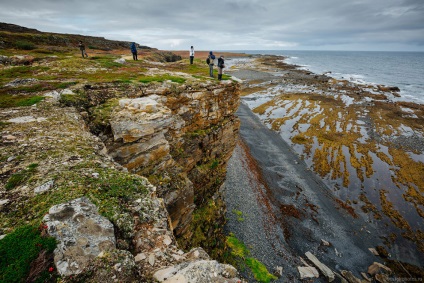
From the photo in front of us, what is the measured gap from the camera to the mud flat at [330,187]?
877 inches

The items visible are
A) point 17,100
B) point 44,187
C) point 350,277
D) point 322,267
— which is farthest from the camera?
point 322,267

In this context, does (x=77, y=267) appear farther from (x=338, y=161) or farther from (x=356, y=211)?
(x=338, y=161)

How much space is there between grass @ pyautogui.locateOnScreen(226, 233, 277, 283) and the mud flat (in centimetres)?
87

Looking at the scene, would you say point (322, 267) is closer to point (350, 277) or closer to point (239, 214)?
point (350, 277)

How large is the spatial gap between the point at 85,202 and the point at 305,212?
1063 inches

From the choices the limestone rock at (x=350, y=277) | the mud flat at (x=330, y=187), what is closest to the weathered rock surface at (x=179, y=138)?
the mud flat at (x=330, y=187)

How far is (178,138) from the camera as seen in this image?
55.3 ft

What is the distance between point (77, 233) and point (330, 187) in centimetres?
3368

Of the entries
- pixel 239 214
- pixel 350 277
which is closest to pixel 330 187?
pixel 350 277

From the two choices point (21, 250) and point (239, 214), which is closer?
point (21, 250)

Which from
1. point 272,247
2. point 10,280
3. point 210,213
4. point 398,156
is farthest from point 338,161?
point 10,280

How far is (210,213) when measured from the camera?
1991 centimetres

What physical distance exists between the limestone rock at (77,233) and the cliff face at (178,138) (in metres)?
6.35

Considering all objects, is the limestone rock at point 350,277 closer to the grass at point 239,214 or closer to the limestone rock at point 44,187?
the grass at point 239,214
